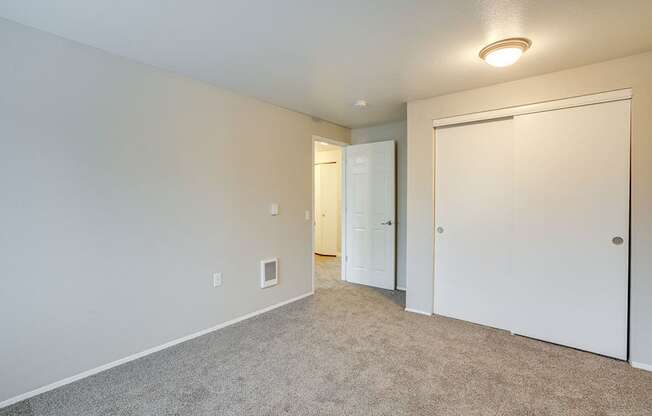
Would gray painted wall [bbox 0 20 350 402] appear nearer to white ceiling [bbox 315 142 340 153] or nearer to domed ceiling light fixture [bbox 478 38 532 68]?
domed ceiling light fixture [bbox 478 38 532 68]

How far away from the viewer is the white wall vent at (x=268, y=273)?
11.3 ft

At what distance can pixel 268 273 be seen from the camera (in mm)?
3510

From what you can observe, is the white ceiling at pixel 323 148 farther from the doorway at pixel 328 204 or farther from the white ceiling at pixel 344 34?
the white ceiling at pixel 344 34

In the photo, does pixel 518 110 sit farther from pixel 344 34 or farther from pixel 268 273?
pixel 268 273

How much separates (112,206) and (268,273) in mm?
1699

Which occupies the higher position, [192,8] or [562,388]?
[192,8]

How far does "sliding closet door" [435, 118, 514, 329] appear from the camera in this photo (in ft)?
9.73

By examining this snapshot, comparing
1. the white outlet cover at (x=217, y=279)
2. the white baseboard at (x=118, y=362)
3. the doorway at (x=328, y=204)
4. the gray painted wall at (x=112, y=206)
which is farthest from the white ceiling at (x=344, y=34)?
the doorway at (x=328, y=204)

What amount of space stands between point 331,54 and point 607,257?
2.69 meters

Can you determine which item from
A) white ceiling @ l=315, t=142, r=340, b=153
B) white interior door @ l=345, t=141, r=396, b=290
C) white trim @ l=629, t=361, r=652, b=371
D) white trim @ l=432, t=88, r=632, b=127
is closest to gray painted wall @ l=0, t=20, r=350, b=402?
white interior door @ l=345, t=141, r=396, b=290

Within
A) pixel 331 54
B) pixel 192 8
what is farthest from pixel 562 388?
pixel 192 8

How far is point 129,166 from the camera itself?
2.40 meters

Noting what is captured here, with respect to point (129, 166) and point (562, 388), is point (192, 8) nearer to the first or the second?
point (129, 166)

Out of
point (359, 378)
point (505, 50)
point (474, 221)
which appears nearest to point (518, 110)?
point (505, 50)
